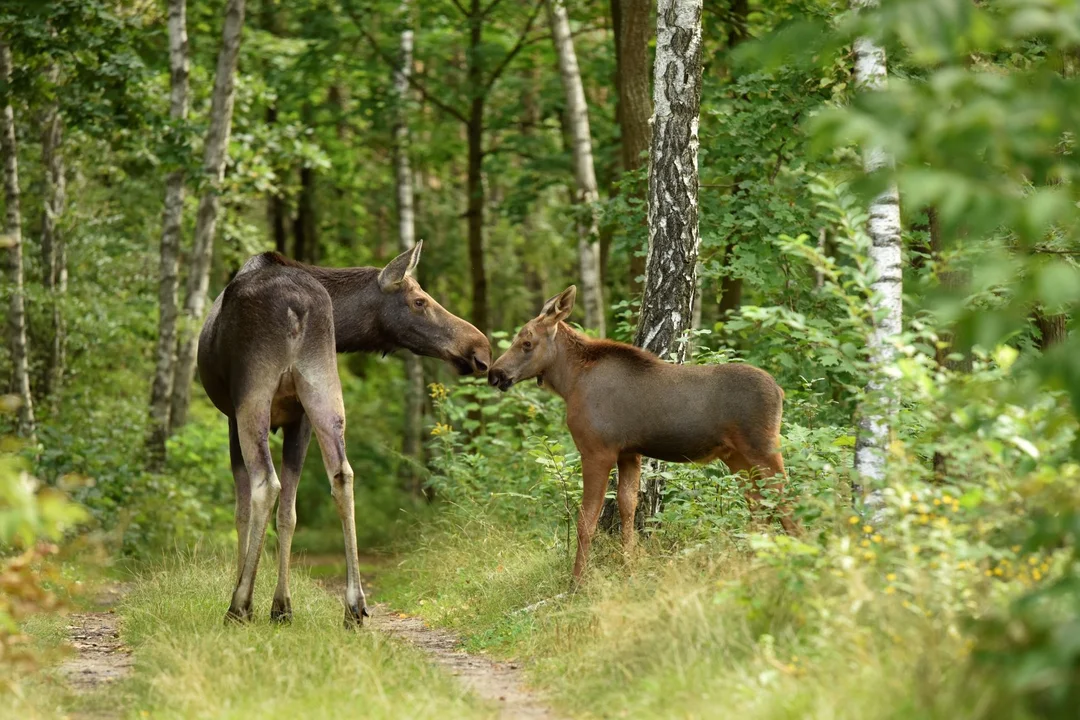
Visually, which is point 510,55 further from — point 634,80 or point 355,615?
point 355,615

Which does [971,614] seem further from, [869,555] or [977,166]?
[977,166]

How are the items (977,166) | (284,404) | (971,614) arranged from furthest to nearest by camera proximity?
1. (284,404)
2. (971,614)
3. (977,166)

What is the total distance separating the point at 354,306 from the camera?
33.4 ft

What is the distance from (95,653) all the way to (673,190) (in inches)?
224

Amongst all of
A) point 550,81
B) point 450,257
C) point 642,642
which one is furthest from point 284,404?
point 450,257

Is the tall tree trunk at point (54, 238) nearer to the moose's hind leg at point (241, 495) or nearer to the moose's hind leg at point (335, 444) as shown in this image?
the moose's hind leg at point (241, 495)

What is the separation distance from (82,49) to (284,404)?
8.48m

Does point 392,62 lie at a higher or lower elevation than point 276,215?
higher

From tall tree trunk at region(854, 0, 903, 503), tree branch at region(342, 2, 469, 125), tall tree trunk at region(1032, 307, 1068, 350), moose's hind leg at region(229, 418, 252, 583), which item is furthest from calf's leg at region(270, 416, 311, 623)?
tree branch at region(342, 2, 469, 125)

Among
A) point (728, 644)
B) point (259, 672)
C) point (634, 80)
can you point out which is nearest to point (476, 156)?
point (634, 80)

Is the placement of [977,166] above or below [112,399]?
above

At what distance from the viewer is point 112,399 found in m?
21.5

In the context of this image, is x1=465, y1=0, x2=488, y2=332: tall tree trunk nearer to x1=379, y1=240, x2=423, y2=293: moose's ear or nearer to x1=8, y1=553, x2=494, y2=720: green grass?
x1=379, y1=240, x2=423, y2=293: moose's ear

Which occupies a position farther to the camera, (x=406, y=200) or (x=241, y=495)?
(x=406, y=200)
